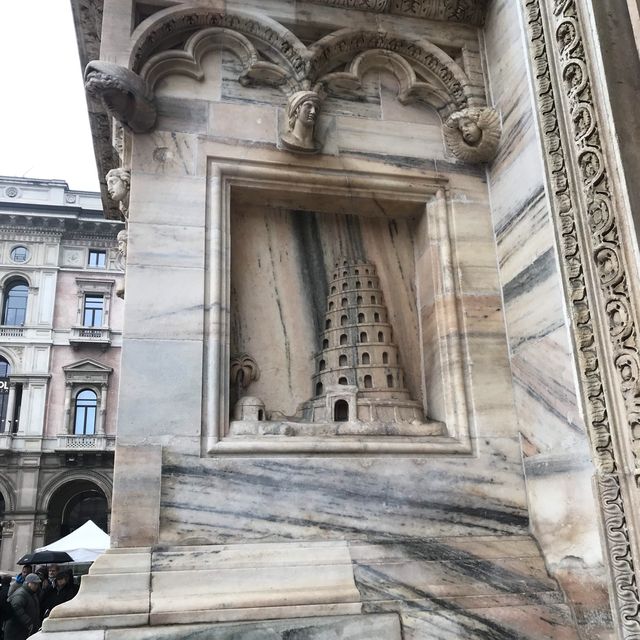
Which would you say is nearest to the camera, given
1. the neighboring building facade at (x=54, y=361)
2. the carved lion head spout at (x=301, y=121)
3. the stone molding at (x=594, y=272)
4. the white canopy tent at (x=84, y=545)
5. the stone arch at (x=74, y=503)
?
the stone molding at (x=594, y=272)

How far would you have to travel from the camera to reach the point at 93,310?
3012 cm

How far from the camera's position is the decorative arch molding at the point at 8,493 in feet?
86.5

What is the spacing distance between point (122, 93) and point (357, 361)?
263cm

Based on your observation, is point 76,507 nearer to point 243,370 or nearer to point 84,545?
point 84,545

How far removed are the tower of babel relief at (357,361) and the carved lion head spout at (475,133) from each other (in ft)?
4.05

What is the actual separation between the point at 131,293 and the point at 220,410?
1.03 meters

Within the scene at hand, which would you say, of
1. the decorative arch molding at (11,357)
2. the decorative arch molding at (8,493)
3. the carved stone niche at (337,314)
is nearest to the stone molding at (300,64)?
the carved stone niche at (337,314)

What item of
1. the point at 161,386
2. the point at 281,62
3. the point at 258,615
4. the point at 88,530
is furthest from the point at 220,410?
the point at 88,530

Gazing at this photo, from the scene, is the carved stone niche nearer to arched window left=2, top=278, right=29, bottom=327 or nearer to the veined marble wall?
the veined marble wall

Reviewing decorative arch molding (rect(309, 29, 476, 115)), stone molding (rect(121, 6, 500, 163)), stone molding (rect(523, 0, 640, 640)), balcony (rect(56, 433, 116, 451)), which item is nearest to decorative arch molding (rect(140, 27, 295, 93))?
stone molding (rect(121, 6, 500, 163))

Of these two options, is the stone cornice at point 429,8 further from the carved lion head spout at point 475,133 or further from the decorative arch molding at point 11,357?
the decorative arch molding at point 11,357

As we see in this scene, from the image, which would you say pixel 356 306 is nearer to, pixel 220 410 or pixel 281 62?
pixel 220 410

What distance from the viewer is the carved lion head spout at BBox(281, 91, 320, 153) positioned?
4996 mm

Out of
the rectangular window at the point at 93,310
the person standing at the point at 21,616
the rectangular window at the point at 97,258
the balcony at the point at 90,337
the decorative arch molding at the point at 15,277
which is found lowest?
the person standing at the point at 21,616
